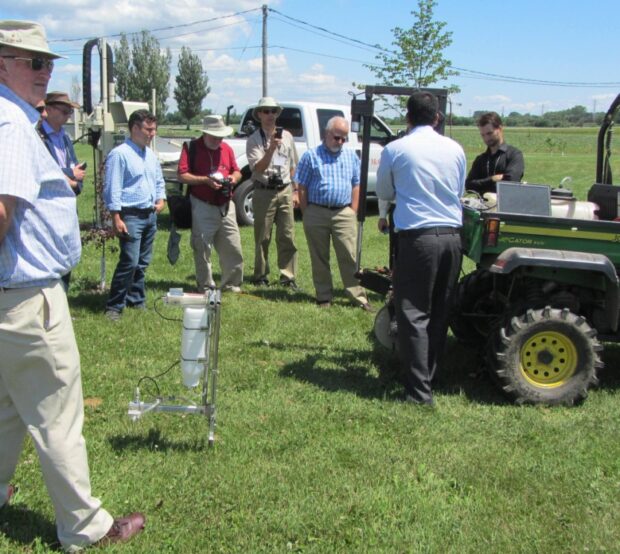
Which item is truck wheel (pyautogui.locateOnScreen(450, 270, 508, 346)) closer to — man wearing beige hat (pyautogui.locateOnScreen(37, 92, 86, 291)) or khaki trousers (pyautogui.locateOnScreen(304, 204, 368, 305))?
khaki trousers (pyautogui.locateOnScreen(304, 204, 368, 305))

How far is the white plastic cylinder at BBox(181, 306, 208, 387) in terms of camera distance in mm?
3715

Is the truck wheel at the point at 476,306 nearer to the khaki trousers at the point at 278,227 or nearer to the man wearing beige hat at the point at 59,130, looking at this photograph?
the khaki trousers at the point at 278,227

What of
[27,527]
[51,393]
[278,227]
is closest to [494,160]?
[278,227]

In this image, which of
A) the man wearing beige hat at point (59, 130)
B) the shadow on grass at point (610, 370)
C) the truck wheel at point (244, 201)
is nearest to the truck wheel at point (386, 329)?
the shadow on grass at point (610, 370)

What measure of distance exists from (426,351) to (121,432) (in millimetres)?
2035

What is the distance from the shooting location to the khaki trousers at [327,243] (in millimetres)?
7410

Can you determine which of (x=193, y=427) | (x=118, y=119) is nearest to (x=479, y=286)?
(x=193, y=427)

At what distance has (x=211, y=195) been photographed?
7.36m

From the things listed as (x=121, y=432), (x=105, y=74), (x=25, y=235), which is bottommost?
(x=121, y=432)

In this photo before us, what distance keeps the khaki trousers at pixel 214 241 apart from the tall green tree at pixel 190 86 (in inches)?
1989

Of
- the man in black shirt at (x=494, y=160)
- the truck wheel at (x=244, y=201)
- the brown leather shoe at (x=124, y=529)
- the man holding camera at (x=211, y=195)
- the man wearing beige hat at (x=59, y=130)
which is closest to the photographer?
the brown leather shoe at (x=124, y=529)

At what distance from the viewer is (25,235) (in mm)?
2615

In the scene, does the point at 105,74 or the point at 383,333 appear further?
the point at 105,74

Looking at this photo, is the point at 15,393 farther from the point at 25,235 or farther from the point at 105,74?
the point at 105,74
